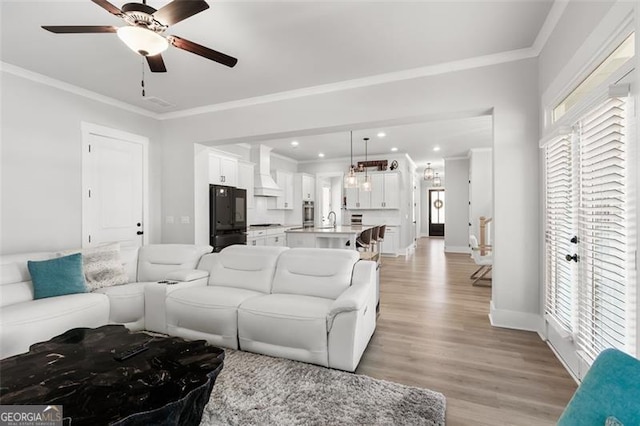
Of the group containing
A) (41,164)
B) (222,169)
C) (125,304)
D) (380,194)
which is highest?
(222,169)

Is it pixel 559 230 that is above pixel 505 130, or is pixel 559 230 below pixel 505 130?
below

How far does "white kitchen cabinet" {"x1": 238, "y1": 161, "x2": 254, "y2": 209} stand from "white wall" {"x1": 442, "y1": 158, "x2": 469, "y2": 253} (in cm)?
595

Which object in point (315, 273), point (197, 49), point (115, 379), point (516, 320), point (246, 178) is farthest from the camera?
point (246, 178)

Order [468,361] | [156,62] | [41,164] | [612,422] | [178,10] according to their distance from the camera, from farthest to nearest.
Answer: [41,164], [468,361], [156,62], [178,10], [612,422]

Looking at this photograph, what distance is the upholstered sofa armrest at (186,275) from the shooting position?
3073mm

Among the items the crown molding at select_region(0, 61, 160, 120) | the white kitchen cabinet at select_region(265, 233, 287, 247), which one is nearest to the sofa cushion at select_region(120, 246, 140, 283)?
the crown molding at select_region(0, 61, 160, 120)

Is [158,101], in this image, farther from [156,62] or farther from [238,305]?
[238,305]

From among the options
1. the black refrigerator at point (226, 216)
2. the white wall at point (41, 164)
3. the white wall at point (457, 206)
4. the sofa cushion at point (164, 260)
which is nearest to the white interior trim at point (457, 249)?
the white wall at point (457, 206)

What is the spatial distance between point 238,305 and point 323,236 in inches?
124

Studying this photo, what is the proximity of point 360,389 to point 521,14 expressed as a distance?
3.20 metres

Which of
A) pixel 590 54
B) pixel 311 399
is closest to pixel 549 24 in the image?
pixel 590 54

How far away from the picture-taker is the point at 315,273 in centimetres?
282

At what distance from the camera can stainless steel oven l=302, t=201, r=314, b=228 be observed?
28.0 ft

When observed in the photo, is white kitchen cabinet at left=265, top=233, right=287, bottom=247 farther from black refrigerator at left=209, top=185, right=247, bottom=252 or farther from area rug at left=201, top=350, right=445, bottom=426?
area rug at left=201, top=350, right=445, bottom=426
